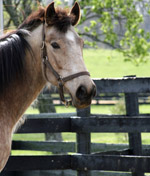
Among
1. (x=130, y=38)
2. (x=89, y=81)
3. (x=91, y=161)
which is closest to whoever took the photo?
(x=89, y=81)

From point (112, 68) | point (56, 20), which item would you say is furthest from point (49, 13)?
point (112, 68)

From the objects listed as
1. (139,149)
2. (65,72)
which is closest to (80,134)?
(139,149)

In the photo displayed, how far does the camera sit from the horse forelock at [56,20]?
3645 millimetres

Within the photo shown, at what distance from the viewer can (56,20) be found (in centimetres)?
367

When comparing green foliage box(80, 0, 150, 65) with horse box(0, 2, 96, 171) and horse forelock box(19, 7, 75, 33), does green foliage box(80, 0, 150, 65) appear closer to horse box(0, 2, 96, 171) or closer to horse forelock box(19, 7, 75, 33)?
horse forelock box(19, 7, 75, 33)

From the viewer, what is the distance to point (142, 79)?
16.1 feet

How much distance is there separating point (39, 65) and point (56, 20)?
46cm

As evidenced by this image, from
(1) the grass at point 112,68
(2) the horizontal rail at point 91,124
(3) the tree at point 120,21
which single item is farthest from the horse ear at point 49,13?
(1) the grass at point 112,68

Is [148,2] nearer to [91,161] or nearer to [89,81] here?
[91,161]

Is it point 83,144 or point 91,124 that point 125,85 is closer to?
point 91,124

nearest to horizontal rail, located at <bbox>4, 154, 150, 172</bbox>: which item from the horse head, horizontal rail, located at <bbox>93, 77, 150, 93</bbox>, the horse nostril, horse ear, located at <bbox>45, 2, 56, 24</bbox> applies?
horizontal rail, located at <bbox>93, 77, 150, 93</bbox>

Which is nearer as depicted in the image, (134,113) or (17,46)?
(17,46)

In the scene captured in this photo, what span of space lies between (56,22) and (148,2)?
10.4 metres

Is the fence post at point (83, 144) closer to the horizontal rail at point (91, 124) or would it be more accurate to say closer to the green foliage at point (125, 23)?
the horizontal rail at point (91, 124)
